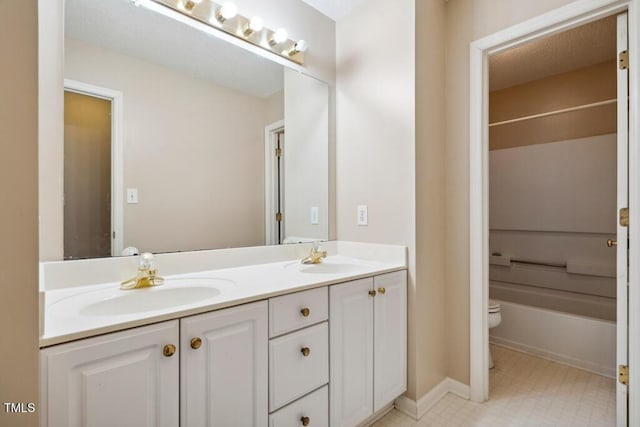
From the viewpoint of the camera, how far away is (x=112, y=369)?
75 centimetres

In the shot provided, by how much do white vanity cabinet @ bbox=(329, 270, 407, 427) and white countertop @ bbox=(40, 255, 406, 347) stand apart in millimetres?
93

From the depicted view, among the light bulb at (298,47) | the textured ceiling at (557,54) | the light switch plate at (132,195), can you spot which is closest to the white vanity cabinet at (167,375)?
the light switch plate at (132,195)

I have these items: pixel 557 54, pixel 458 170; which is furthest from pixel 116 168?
pixel 557 54

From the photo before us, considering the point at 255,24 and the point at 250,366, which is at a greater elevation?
the point at 255,24

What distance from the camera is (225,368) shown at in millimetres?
938

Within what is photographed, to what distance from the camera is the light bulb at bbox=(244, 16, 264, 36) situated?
1.57 metres

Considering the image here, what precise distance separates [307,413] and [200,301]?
64 cm

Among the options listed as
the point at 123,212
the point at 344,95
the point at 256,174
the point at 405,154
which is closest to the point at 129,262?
the point at 123,212

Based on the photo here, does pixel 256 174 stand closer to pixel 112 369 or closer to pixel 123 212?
pixel 123 212

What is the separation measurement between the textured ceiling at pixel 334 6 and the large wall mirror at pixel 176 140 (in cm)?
47

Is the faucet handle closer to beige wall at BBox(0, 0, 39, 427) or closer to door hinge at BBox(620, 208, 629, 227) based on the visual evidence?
beige wall at BBox(0, 0, 39, 427)

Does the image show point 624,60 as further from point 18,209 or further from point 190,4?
point 18,209

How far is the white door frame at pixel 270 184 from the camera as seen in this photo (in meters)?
1.75
